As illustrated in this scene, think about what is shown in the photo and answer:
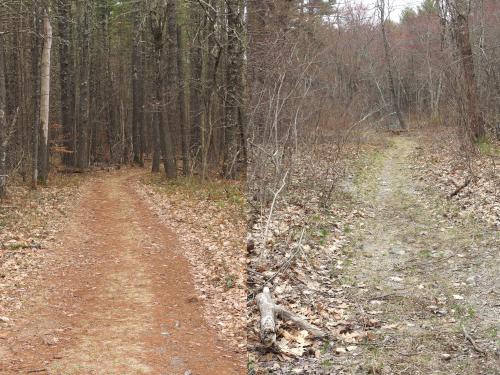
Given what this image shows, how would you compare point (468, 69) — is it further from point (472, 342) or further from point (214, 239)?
point (472, 342)

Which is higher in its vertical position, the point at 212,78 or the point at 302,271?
the point at 212,78

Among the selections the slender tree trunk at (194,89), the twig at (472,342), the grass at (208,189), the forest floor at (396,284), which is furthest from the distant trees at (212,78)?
the twig at (472,342)

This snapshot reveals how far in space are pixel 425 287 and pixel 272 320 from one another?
2.63 metres

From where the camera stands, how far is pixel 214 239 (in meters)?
10.3

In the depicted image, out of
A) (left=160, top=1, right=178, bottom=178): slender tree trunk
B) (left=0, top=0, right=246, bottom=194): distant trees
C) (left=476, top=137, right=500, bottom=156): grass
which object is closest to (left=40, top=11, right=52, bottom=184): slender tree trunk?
(left=0, top=0, right=246, bottom=194): distant trees

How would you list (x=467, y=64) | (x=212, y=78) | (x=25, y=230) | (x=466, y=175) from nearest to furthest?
(x=25, y=230) → (x=466, y=175) → (x=467, y=64) → (x=212, y=78)

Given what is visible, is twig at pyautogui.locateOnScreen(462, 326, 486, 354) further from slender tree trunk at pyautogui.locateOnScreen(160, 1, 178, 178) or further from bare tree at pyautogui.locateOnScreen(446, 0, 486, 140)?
slender tree trunk at pyautogui.locateOnScreen(160, 1, 178, 178)

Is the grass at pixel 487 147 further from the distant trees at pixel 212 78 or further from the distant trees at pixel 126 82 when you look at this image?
the distant trees at pixel 126 82

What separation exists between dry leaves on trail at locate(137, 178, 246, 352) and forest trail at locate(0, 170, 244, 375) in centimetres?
21

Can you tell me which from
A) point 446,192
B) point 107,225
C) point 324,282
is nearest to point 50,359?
point 324,282

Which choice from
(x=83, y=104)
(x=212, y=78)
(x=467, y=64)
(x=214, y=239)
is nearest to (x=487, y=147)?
(x=467, y=64)

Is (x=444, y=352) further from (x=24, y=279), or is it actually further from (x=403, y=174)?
(x=403, y=174)

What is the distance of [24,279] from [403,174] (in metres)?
12.8

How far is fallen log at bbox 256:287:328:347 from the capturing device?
230 inches
